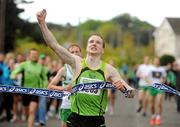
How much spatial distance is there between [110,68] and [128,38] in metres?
129

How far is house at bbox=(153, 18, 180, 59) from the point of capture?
344 feet

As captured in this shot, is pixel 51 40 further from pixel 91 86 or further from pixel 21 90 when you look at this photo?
pixel 21 90

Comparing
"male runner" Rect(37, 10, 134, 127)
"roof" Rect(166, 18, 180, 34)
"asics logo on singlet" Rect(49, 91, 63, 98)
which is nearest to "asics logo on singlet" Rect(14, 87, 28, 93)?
"asics logo on singlet" Rect(49, 91, 63, 98)

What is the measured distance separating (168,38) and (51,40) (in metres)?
107

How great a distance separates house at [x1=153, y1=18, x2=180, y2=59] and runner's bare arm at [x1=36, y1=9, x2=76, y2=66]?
9440 cm

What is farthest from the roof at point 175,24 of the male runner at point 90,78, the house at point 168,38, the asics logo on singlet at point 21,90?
the male runner at point 90,78

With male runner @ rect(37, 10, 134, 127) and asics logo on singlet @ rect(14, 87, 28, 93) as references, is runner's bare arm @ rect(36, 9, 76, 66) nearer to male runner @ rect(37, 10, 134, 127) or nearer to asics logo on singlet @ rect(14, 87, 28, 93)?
male runner @ rect(37, 10, 134, 127)

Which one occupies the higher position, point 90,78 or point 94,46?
point 94,46

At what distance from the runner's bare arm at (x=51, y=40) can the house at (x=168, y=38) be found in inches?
3717

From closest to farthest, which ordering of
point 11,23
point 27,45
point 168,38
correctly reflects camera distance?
point 11,23
point 27,45
point 168,38

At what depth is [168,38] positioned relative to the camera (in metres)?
112

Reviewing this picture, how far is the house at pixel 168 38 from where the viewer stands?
105 metres

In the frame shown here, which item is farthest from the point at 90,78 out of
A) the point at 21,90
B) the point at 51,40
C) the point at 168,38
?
the point at 168,38

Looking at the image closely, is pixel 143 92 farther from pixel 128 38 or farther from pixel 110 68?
pixel 128 38
